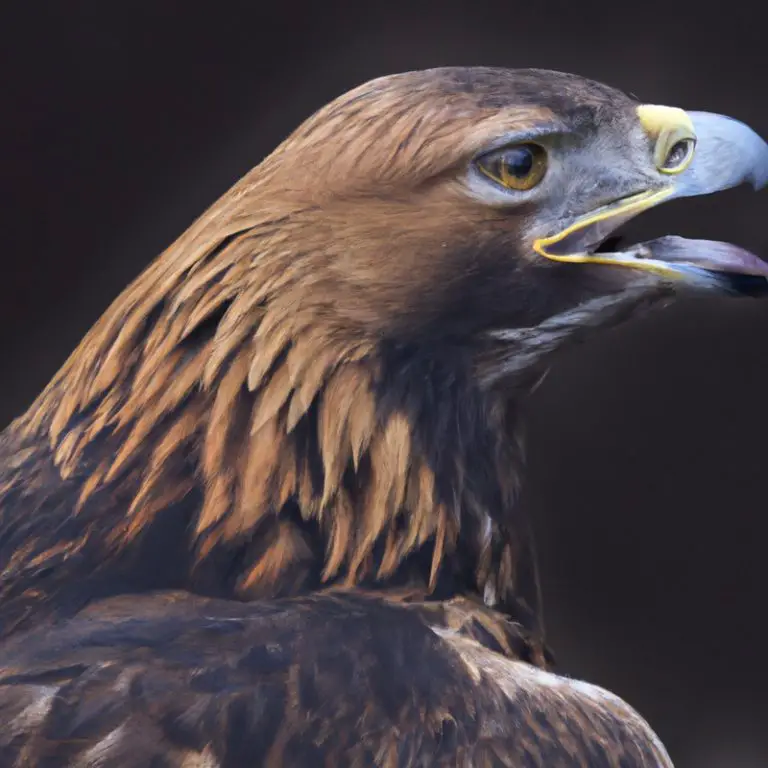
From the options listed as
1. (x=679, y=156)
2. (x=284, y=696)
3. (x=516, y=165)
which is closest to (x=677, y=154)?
(x=679, y=156)

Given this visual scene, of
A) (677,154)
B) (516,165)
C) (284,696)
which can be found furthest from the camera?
(677,154)

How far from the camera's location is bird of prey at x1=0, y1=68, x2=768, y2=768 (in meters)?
1.50

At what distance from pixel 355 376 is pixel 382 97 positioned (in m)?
0.34

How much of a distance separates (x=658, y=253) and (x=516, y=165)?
219 millimetres

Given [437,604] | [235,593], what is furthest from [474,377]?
[235,593]

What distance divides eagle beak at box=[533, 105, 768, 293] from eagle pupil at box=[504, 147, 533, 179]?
0.09m

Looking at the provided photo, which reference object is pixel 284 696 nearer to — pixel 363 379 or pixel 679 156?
pixel 363 379

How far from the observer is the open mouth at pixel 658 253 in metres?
1.61

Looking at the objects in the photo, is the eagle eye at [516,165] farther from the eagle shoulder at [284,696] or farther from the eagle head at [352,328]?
the eagle shoulder at [284,696]

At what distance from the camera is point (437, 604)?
163cm

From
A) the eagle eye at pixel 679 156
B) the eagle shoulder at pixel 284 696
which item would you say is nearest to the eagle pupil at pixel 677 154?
the eagle eye at pixel 679 156

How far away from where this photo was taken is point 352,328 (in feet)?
5.20

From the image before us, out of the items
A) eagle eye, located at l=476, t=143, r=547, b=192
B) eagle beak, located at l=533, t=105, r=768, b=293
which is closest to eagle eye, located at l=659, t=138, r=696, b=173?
eagle beak, located at l=533, t=105, r=768, b=293

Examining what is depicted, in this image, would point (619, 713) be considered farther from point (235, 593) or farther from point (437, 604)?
point (235, 593)
